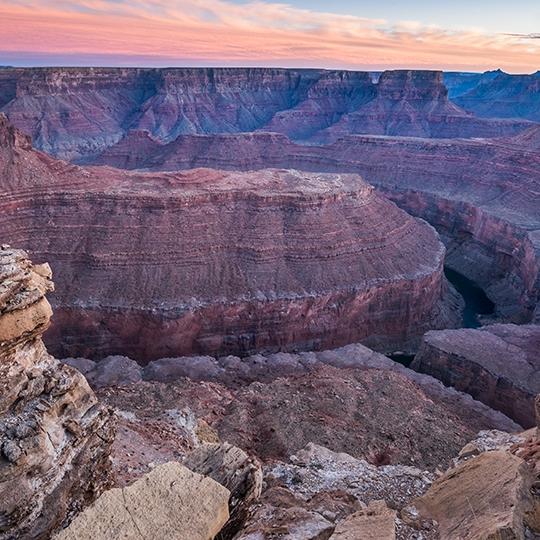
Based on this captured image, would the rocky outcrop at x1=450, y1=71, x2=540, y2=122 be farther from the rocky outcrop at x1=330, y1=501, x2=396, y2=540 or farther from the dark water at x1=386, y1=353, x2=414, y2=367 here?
the rocky outcrop at x1=330, y1=501, x2=396, y2=540

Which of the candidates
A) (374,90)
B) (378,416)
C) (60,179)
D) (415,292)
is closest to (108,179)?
(60,179)

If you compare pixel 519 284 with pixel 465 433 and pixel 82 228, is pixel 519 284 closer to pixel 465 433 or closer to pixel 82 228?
pixel 465 433

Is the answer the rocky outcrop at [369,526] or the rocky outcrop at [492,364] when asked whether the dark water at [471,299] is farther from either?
the rocky outcrop at [369,526]

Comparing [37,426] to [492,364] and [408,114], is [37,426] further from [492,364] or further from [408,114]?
[408,114]

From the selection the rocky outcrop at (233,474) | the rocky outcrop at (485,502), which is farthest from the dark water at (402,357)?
the rocky outcrop at (233,474)

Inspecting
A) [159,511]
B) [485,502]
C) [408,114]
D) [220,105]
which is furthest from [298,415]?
[220,105]

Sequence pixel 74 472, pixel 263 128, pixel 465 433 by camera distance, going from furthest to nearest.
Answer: pixel 263 128, pixel 465 433, pixel 74 472
